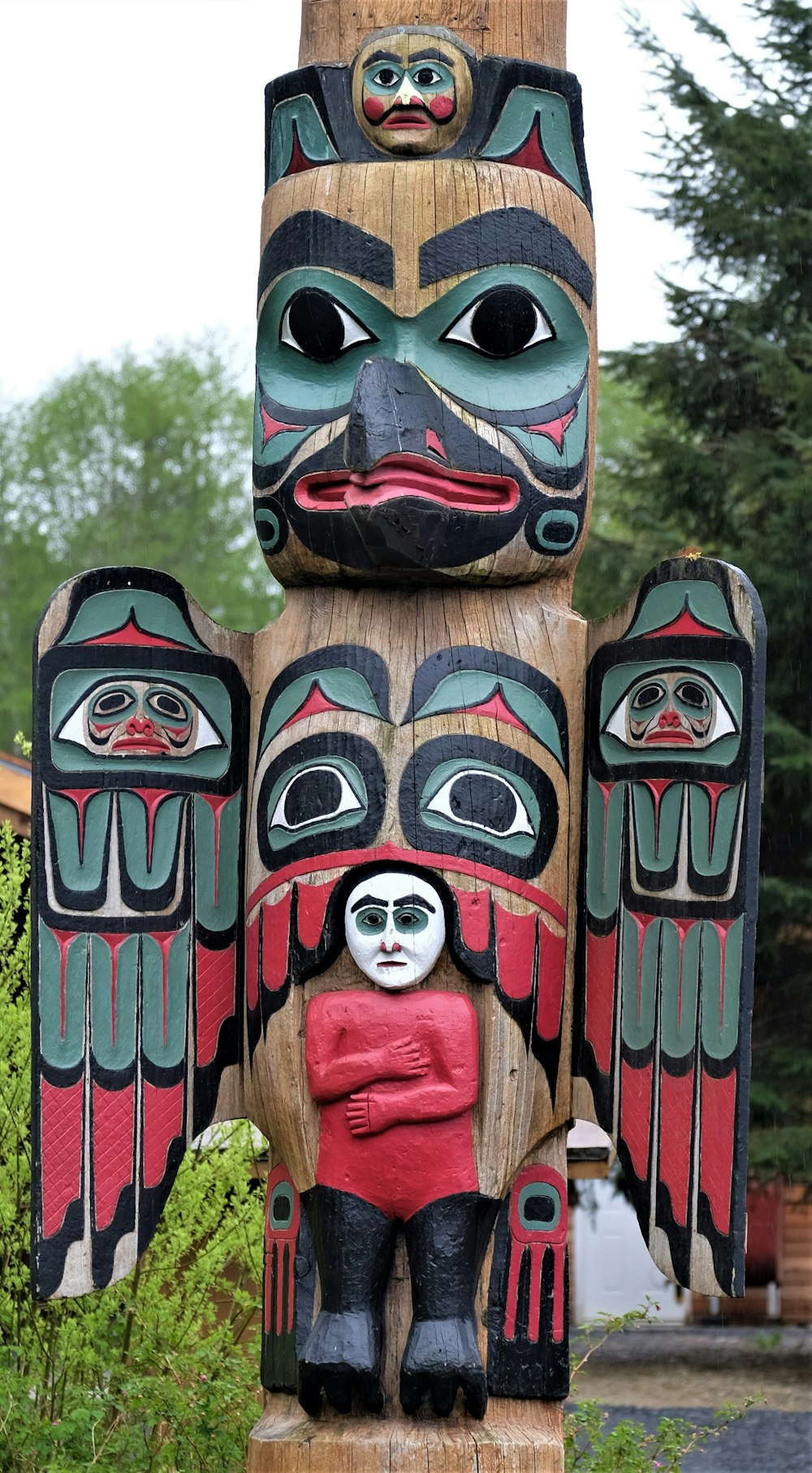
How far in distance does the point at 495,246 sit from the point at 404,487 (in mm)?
674

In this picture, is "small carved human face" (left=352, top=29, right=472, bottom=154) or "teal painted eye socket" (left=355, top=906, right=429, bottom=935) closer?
"teal painted eye socket" (left=355, top=906, right=429, bottom=935)

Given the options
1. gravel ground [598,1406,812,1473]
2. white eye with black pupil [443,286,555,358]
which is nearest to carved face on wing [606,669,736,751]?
white eye with black pupil [443,286,555,358]

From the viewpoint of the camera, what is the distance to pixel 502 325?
4441 mm

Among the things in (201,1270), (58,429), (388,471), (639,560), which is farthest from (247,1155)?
(58,429)

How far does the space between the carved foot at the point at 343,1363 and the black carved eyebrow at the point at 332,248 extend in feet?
8.02

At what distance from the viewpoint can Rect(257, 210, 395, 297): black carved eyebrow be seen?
4.43 metres

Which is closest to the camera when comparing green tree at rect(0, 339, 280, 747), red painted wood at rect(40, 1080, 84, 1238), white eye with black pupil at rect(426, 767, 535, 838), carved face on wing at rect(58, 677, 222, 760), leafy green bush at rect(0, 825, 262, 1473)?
white eye with black pupil at rect(426, 767, 535, 838)

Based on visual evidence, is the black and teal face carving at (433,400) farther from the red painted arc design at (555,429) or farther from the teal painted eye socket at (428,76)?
the teal painted eye socket at (428,76)

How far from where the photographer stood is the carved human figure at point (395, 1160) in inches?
158

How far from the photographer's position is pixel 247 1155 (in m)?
7.06

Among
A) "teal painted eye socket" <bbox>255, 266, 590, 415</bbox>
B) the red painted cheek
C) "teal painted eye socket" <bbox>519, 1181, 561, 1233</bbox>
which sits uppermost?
the red painted cheek

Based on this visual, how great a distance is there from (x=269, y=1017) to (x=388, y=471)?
132cm

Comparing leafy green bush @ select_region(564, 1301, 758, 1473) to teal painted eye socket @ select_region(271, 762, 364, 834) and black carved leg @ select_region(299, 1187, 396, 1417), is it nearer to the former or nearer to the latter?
black carved leg @ select_region(299, 1187, 396, 1417)

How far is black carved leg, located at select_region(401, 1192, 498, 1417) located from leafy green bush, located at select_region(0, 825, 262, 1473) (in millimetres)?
1590
